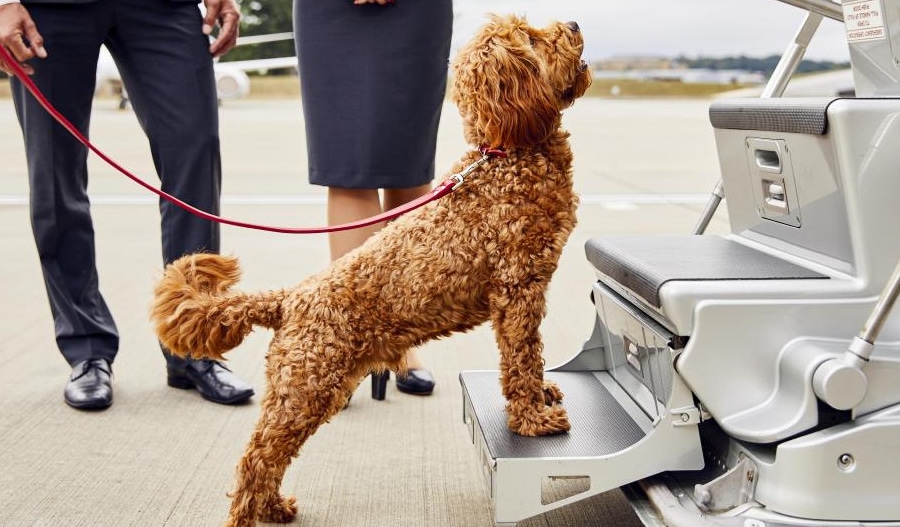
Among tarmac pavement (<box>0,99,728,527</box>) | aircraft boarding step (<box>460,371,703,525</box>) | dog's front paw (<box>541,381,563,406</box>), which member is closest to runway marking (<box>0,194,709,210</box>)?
tarmac pavement (<box>0,99,728,527</box>)

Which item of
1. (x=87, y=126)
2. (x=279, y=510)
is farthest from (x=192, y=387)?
(x=279, y=510)

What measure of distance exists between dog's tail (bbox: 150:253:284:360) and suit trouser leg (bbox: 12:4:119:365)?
1053 millimetres

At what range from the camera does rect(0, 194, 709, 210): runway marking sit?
286 inches

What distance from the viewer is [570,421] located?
2.12 m

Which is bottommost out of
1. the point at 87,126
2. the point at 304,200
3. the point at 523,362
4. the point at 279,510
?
the point at 304,200

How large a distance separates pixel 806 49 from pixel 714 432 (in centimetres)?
110

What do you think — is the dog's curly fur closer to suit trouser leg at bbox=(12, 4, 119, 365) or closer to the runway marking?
suit trouser leg at bbox=(12, 4, 119, 365)

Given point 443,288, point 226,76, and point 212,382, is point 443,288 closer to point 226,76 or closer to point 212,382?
point 212,382

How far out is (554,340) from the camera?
368 centimetres

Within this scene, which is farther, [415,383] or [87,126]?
[415,383]

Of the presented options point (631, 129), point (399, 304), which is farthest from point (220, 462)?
point (631, 129)

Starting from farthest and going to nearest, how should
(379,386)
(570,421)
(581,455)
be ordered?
(379,386), (570,421), (581,455)

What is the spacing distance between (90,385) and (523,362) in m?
1.53

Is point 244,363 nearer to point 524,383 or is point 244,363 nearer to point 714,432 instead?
point 524,383
